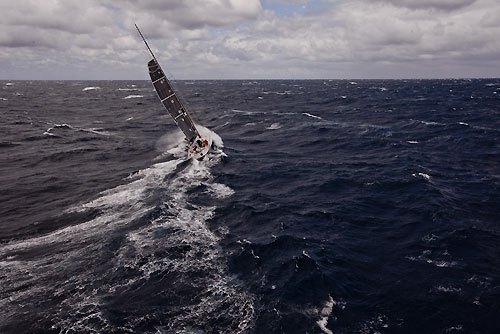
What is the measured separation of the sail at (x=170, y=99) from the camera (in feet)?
192

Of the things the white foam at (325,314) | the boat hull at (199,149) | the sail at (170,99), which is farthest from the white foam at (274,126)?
→ the white foam at (325,314)

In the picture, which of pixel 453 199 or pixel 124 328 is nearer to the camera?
pixel 124 328

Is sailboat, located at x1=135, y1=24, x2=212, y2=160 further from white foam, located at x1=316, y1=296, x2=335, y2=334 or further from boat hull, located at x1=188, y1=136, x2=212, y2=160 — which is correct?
white foam, located at x1=316, y1=296, x2=335, y2=334

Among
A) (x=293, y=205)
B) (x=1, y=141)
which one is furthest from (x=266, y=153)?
(x=1, y=141)

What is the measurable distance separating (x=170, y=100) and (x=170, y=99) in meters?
0.20

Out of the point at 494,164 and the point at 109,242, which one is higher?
the point at 494,164

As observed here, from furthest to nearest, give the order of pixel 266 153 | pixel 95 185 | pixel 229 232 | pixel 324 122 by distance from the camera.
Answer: pixel 324 122, pixel 266 153, pixel 95 185, pixel 229 232

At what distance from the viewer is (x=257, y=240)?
2773cm

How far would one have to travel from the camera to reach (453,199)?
33781 millimetres

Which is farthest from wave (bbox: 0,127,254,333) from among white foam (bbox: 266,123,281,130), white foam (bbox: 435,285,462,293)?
white foam (bbox: 266,123,281,130)

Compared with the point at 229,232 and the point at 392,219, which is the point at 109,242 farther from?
the point at 392,219

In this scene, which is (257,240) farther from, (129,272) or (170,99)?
(170,99)

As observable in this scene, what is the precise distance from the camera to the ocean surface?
19297mm

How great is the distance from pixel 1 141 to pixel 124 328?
68834 mm
